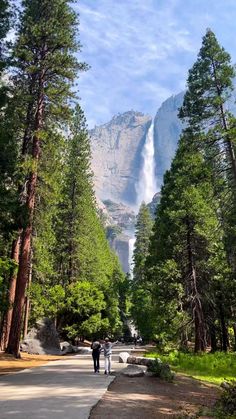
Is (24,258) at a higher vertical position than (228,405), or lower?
higher

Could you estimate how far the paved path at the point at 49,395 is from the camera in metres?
8.23

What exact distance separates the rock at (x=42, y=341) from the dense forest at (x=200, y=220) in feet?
26.5

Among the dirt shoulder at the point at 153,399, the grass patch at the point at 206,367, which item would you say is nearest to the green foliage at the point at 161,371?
the dirt shoulder at the point at 153,399

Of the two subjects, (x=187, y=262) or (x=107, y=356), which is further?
(x=187, y=262)

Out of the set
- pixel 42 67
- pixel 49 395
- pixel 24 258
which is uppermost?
pixel 42 67

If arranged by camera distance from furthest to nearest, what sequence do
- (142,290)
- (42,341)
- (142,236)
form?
(142,236) → (142,290) → (42,341)

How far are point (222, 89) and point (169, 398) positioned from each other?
16555 mm

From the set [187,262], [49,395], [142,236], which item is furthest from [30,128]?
[142,236]

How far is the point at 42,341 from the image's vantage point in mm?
31109

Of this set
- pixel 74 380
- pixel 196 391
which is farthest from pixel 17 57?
pixel 196 391

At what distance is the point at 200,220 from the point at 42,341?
14413mm

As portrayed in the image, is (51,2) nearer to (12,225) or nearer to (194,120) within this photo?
(194,120)

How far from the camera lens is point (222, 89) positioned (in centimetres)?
2269

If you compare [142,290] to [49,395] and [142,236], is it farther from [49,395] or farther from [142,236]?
[49,395]
